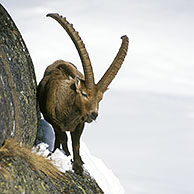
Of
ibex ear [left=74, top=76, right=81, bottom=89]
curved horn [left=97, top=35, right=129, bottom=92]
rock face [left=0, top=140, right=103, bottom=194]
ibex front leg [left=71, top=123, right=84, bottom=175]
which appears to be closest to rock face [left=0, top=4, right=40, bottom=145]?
rock face [left=0, top=140, right=103, bottom=194]

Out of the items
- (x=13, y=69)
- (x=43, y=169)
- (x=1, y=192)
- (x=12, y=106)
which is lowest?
(x=1, y=192)

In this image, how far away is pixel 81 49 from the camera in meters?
9.44

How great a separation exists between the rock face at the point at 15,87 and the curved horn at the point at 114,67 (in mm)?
1219

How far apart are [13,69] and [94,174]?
362 cm

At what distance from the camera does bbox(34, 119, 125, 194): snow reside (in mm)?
9859

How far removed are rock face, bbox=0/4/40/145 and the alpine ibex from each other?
1.10ft

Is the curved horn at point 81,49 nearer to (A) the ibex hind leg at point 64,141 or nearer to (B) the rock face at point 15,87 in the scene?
(B) the rock face at point 15,87

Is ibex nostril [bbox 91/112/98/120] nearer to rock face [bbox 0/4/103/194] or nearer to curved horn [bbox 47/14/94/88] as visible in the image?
curved horn [bbox 47/14/94/88]

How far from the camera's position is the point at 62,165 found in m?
9.80

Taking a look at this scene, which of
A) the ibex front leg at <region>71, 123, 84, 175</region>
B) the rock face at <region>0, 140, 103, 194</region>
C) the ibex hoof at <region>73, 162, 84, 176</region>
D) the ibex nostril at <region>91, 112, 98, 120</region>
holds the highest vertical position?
the ibex nostril at <region>91, 112, 98, 120</region>

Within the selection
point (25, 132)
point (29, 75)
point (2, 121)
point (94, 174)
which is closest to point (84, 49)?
point (29, 75)

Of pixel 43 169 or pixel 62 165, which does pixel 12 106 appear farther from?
pixel 62 165

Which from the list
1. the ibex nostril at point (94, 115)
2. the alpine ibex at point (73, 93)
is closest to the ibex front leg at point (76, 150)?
the alpine ibex at point (73, 93)

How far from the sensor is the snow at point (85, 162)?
9.86 metres
